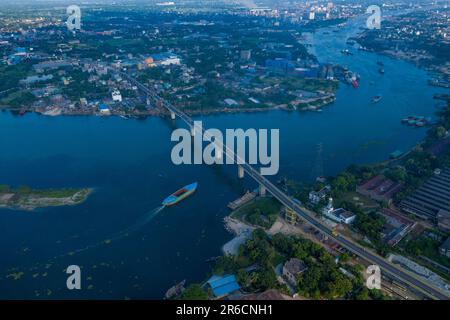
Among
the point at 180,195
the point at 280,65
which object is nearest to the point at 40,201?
the point at 180,195

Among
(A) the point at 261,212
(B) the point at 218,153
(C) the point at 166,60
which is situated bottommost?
(A) the point at 261,212

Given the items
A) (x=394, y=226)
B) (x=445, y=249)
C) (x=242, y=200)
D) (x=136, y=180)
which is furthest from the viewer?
(x=136, y=180)

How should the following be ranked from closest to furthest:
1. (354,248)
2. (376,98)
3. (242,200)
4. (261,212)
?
(354,248)
(261,212)
(242,200)
(376,98)

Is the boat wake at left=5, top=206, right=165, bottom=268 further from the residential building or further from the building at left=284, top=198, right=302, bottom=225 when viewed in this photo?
the residential building

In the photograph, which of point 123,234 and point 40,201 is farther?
point 40,201

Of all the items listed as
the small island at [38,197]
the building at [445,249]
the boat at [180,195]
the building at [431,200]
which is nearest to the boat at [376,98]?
the building at [431,200]

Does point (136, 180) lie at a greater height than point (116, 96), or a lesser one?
lesser

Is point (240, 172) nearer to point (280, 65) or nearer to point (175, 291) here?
point (175, 291)
